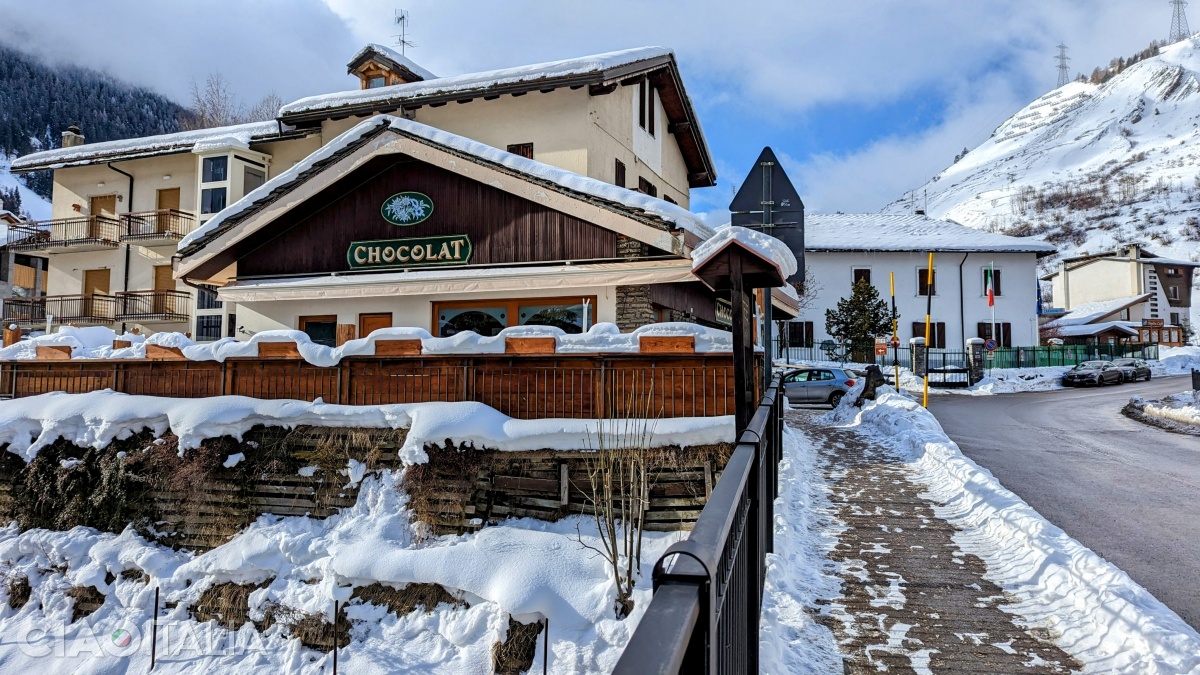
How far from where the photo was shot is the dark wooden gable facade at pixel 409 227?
43.4 feet

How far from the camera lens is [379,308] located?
47.7 feet

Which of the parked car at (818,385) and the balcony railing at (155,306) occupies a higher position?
the balcony railing at (155,306)

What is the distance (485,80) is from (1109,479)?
1532 cm

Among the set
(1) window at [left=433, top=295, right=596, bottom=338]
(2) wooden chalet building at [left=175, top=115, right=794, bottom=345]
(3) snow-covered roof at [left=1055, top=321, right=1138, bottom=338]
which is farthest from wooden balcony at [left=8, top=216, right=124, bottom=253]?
(3) snow-covered roof at [left=1055, top=321, right=1138, bottom=338]

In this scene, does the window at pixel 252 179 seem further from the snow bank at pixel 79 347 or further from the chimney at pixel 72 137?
the chimney at pixel 72 137

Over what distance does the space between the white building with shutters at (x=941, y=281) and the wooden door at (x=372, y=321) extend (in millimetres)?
30564

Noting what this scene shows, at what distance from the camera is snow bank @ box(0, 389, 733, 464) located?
855cm

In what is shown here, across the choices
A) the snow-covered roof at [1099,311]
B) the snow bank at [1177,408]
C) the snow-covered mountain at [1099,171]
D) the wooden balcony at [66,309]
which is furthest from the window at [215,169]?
the snow-covered mountain at [1099,171]

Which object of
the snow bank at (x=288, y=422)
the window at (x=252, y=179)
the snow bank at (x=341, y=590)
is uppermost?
the window at (x=252, y=179)

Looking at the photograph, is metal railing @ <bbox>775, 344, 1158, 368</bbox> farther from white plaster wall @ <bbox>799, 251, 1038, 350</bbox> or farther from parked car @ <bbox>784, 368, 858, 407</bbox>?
parked car @ <bbox>784, 368, 858, 407</bbox>

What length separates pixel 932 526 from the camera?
24.3 feet

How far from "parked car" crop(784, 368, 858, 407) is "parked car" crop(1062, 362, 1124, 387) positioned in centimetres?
1680

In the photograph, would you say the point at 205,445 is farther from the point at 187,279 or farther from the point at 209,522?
the point at 187,279

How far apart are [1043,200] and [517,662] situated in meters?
137
